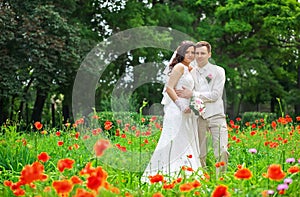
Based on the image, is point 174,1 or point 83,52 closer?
point 83,52

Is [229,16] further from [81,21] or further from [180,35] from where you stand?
[81,21]

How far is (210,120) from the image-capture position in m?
5.24

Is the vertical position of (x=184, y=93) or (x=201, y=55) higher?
(x=201, y=55)

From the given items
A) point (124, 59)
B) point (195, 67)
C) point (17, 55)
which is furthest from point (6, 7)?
point (195, 67)

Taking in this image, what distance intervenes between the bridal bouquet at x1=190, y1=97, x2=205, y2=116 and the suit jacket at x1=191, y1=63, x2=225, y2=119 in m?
0.12

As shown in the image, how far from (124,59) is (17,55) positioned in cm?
455

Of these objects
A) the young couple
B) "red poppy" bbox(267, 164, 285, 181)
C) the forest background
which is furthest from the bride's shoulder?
the forest background

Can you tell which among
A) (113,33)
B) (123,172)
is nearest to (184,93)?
(123,172)

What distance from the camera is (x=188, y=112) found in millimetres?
5129

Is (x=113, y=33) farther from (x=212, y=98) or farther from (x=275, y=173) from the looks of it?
(x=275, y=173)

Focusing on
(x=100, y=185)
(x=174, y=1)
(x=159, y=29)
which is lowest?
(x=100, y=185)

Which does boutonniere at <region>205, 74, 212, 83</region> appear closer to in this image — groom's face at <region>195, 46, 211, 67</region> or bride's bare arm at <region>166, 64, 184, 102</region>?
groom's face at <region>195, 46, 211, 67</region>

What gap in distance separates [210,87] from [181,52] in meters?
0.59

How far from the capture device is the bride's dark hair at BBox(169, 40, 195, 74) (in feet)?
16.2
